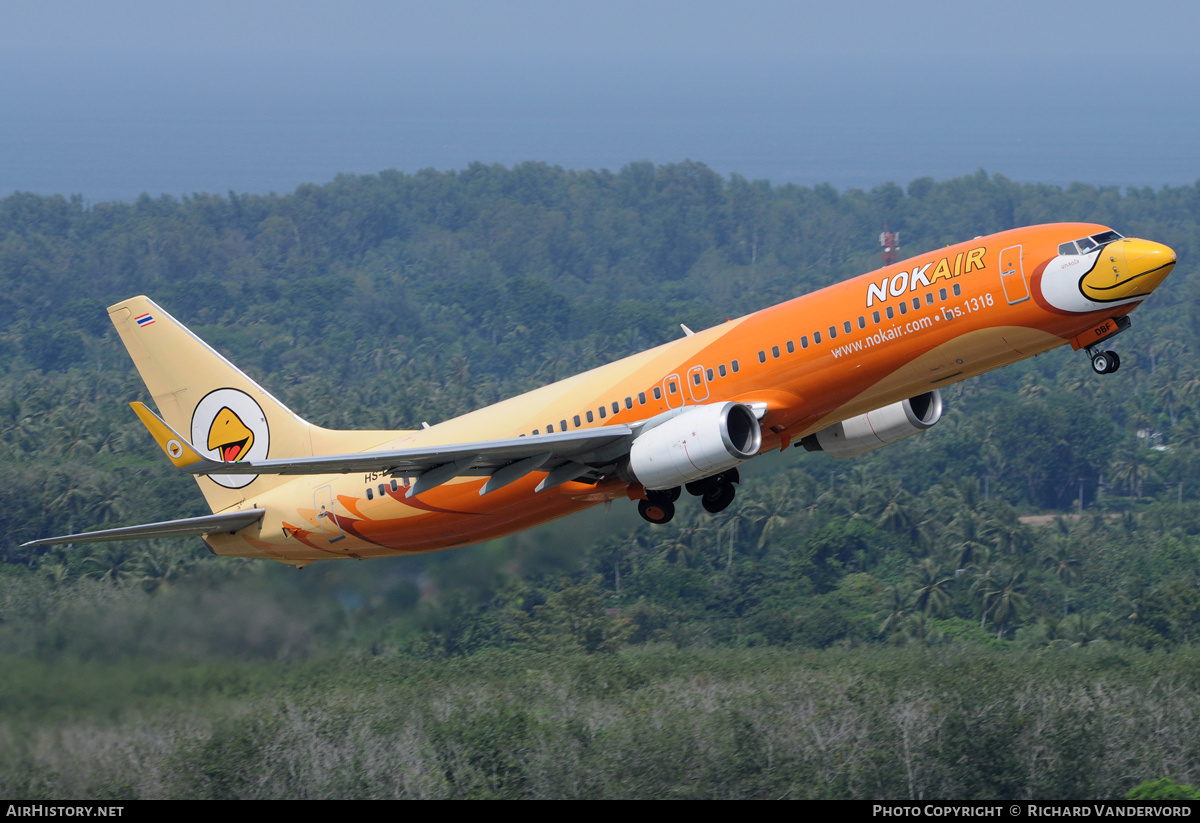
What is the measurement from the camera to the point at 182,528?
4806 centimetres

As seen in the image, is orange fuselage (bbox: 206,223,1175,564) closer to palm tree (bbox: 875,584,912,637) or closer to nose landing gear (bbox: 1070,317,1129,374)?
nose landing gear (bbox: 1070,317,1129,374)

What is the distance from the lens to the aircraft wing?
40.7 m

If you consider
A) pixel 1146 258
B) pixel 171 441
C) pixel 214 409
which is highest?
pixel 1146 258

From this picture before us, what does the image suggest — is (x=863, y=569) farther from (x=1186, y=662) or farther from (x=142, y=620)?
(x=142, y=620)

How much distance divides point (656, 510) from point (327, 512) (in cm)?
1083

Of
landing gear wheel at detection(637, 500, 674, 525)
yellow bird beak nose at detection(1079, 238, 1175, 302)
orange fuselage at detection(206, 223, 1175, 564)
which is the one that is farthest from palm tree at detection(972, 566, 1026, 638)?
yellow bird beak nose at detection(1079, 238, 1175, 302)

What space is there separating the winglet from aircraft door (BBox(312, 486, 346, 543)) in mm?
8086

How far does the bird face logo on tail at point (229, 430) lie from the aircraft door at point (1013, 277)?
25.4 m

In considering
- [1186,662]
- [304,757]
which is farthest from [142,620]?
[1186,662]

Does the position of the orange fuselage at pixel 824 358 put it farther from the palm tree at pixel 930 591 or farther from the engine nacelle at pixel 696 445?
the palm tree at pixel 930 591

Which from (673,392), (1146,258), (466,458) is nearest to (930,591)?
(673,392)

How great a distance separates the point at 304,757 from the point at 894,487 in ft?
297

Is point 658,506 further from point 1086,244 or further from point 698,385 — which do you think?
point 1086,244

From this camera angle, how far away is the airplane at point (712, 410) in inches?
1641
